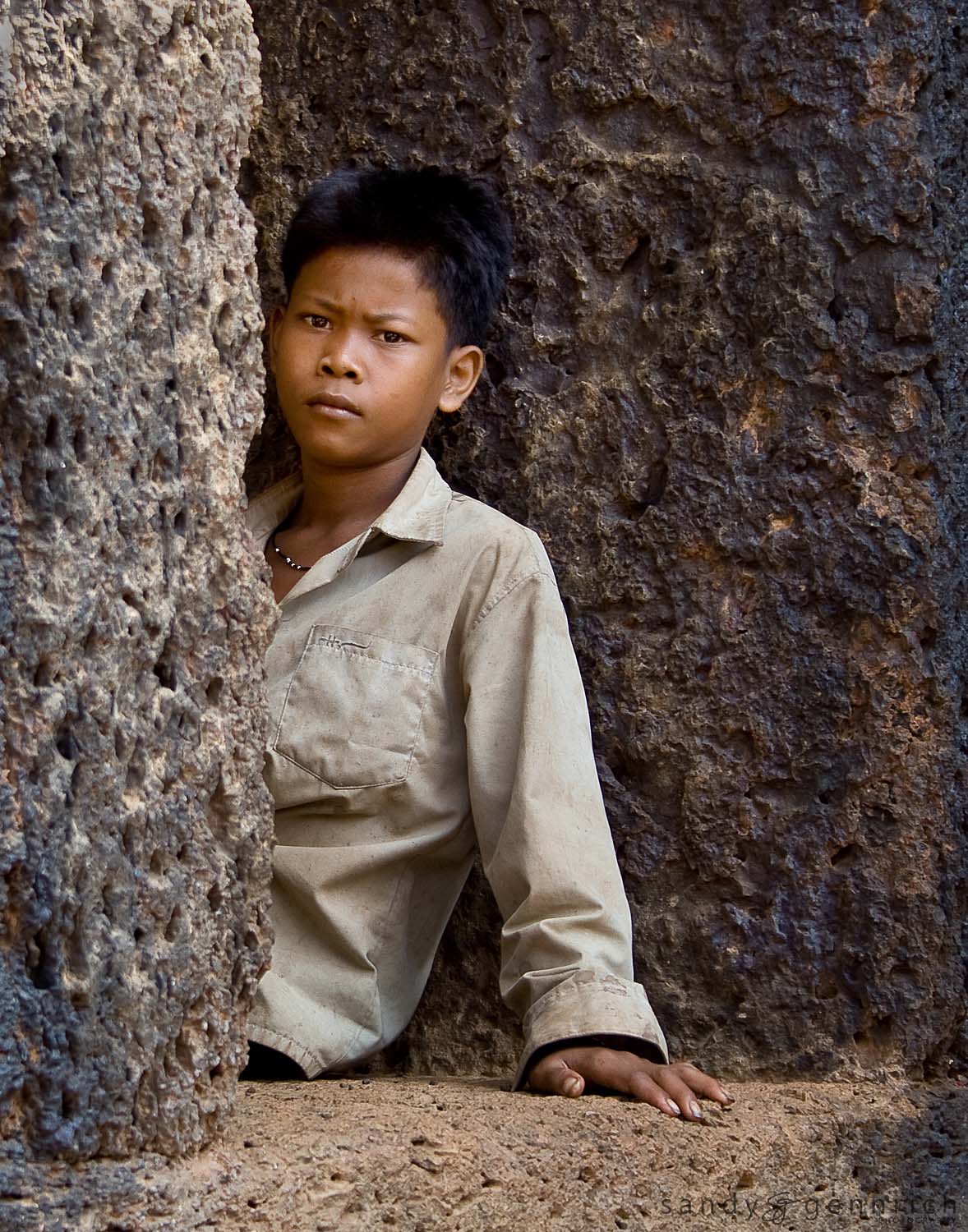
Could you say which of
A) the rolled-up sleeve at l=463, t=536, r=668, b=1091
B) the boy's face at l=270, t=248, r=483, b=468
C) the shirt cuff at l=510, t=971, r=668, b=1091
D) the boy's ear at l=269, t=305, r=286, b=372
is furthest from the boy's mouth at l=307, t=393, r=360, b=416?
the shirt cuff at l=510, t=971, r=668, b=1091

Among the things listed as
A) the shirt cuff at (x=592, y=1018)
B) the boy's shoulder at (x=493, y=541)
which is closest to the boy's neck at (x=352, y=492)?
the boy's shoulder at (x=493, y=541)

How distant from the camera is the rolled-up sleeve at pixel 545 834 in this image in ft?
7.11

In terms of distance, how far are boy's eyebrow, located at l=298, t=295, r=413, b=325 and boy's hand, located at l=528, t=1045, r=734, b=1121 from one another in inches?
41.6

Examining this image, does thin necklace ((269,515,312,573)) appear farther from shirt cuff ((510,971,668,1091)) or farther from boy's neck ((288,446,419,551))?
shirt cuff ((510,971,668,1091))

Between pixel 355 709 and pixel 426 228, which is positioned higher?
pixel 426 228

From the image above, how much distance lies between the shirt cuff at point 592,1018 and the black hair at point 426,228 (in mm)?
992

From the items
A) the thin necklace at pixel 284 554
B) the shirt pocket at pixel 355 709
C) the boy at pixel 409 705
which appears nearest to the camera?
the boy at pixel 409 705

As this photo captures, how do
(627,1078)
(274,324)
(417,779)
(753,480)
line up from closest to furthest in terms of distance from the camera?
(627,1078)
(417,779)
(753,480)
(274,324)

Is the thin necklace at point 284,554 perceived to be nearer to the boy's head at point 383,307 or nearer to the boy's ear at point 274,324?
the boy's head at point 383,307

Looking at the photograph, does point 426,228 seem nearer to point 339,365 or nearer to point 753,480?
point 339,365

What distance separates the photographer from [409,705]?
2.39 m

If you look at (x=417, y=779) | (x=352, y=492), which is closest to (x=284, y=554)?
(x=352, y=492)

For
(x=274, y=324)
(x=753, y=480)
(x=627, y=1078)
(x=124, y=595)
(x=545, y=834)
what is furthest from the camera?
(x=274, y=324)

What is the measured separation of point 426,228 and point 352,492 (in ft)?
1.33
